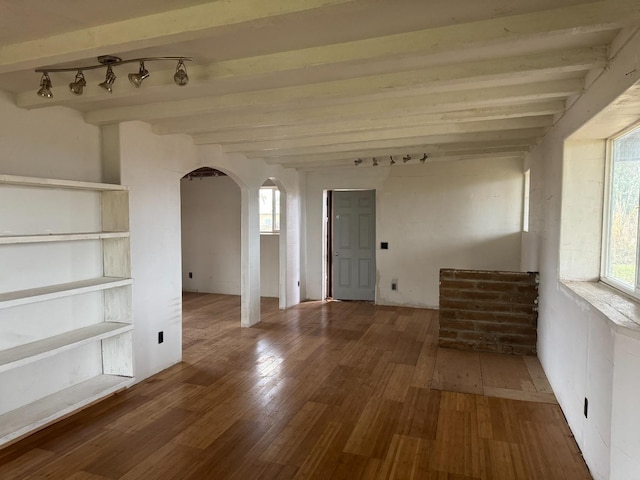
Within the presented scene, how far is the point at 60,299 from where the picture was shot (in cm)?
314

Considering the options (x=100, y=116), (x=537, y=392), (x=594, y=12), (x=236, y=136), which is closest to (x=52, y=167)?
(x=100, y=116)

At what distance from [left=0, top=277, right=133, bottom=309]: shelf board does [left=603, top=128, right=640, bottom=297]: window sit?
3613 mm

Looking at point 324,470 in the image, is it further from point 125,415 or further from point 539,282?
point 539,282

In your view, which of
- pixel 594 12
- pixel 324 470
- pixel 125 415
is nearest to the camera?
pixel 594 12

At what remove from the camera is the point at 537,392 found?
348cm

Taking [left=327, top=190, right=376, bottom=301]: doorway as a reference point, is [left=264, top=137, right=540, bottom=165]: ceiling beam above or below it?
above

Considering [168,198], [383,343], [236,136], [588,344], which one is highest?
[236,136]

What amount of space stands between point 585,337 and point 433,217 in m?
4.12

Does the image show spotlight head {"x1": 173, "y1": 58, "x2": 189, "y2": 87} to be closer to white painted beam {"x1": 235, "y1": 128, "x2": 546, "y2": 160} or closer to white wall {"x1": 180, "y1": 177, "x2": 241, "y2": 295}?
white painted beam {"x1": 235, "y1": 128, "x2": 546, "y2": 160}

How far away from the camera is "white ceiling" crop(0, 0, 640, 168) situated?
1.70 meters

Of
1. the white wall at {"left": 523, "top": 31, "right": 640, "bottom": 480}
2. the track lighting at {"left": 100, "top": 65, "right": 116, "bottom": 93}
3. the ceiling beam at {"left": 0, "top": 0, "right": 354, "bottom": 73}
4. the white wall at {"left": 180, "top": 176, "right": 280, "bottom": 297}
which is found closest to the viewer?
the ceiling beam at {"left": 0, "top": 0, "right": 354, "bottom": 73}

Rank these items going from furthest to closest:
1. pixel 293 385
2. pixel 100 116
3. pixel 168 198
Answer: pixel 168 198 < pixel 293 385 < pixel 100 116

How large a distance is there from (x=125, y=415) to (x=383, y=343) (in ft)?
9.38

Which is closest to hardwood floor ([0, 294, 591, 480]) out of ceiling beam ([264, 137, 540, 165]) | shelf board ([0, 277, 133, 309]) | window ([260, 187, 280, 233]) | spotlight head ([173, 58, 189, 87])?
shelf board ([0, 277, 133, 309])
